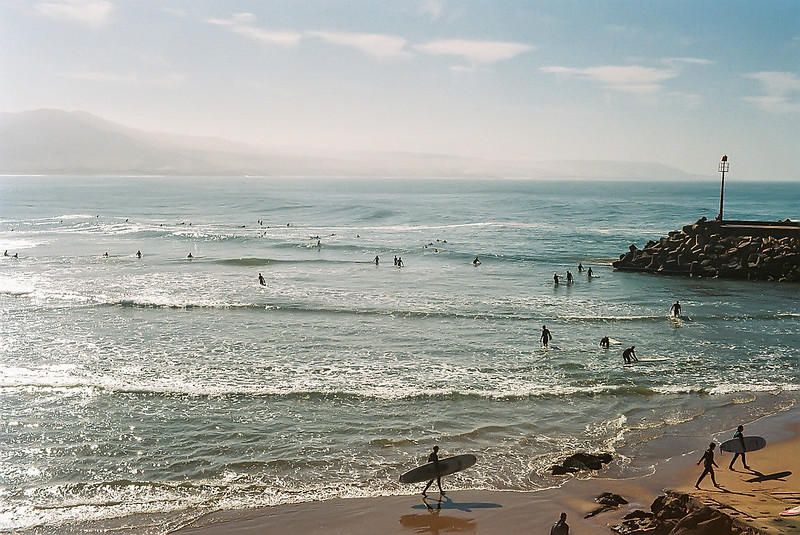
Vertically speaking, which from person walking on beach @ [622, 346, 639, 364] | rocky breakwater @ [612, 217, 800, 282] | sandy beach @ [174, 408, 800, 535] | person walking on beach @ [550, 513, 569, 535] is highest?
rocky breakwater @ [612, 217, 800, 282]

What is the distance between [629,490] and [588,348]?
13468mm

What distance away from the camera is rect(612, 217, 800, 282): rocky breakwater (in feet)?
146

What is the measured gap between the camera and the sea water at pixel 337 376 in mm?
16453

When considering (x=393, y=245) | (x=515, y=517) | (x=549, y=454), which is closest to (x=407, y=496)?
(x=515, y=517)

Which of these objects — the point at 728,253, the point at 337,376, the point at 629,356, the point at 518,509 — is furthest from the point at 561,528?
the point at 728,253

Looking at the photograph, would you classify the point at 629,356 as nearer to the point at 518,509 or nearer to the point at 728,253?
the point at 518,509

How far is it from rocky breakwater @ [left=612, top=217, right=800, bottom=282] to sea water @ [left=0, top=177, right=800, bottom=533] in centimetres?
162

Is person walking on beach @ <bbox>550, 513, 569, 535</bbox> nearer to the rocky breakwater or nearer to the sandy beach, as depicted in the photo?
the sandy beach

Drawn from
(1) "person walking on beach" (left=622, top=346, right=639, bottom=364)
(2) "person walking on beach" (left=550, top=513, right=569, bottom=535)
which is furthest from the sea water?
(2) "person walking on beach" (left=550, top=513, right=569, bottom=535)

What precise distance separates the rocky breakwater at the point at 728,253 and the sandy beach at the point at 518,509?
105 feet

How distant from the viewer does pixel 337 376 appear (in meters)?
24.2

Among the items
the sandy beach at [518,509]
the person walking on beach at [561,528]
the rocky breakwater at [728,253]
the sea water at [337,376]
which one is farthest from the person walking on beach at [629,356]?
the rocky breakwater at [728,253]

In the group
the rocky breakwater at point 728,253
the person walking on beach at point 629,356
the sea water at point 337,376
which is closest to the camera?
the sea water at point 337,376

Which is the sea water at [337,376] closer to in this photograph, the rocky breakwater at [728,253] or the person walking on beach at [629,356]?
the person walking on beach at [629,356]
